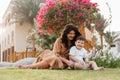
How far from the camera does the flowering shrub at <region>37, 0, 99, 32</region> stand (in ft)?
44.5

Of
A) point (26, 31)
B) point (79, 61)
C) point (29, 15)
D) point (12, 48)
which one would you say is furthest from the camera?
point (12, 48)

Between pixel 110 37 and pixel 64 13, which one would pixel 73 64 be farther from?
pixel 110 37

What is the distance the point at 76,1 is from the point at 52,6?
923 mm

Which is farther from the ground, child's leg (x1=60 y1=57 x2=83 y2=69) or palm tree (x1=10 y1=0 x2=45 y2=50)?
palm tree (x1=10 y1=0 x2=45 y2=50)

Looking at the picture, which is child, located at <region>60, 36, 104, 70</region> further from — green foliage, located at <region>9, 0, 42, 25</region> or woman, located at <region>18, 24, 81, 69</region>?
green foliage, located at <region>9, 0, 42, 25</region>

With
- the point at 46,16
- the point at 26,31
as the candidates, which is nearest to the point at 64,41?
the point at 46,16

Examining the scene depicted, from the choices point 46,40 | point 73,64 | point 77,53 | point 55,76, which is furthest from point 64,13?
point 46,40

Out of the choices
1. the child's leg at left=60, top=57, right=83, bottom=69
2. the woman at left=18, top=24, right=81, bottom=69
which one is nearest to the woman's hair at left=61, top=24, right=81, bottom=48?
the woman at left=18, top=24, right=81, bottom=69

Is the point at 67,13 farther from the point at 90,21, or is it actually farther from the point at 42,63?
the point at 42,63

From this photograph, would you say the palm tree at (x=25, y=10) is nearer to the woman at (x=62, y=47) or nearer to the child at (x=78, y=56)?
the woman at (x=62, y=47)

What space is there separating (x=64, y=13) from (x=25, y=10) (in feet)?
81.2

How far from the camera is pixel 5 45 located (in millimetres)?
51625

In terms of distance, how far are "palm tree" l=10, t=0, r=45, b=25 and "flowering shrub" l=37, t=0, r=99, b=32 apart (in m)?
24.1

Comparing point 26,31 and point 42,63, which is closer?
point 42,63
